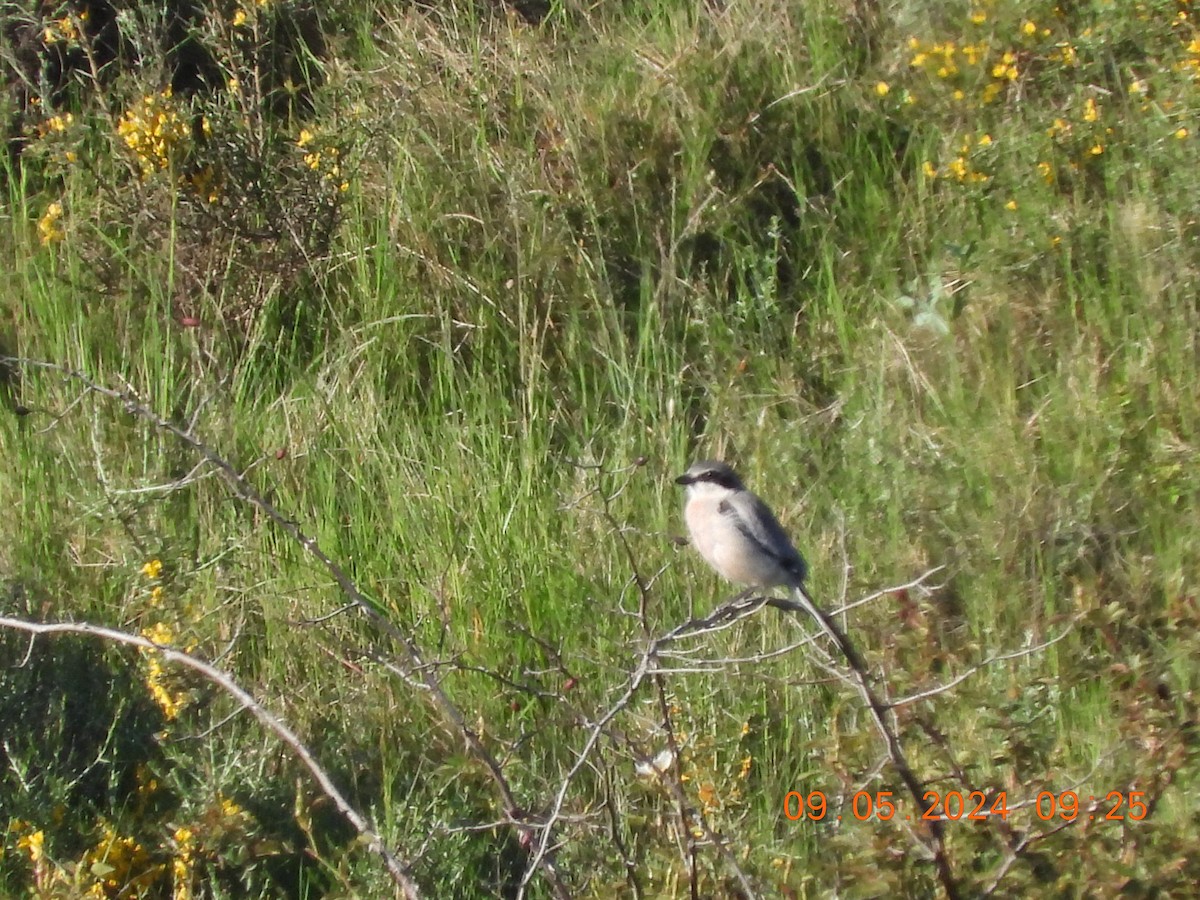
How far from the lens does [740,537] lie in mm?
3496

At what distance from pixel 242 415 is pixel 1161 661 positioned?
2.93 metres

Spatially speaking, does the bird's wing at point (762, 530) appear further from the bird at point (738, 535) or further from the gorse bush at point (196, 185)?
the gorse bush at point (196, 185)

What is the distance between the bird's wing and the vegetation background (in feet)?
0.75

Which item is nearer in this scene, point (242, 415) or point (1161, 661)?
point (1161, 661)

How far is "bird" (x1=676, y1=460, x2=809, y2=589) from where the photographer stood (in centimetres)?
349

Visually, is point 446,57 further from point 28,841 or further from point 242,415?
point 28,841

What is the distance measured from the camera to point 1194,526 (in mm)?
3957

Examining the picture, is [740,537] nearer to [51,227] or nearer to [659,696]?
[659,696]

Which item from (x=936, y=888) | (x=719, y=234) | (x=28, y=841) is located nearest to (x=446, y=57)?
(x=719, y=234)

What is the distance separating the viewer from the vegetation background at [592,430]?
3133mm

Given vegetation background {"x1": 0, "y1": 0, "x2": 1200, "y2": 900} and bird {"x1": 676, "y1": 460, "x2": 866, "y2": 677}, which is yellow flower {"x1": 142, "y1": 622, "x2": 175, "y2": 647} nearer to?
vegetation background {"x1": 0, "y1": 0, "x2": 1200, "y2": 900}

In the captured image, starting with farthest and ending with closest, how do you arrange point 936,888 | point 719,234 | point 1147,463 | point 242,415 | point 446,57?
point 446,57, point 719,234, point 242,415, point 1147,463, point 936,888
